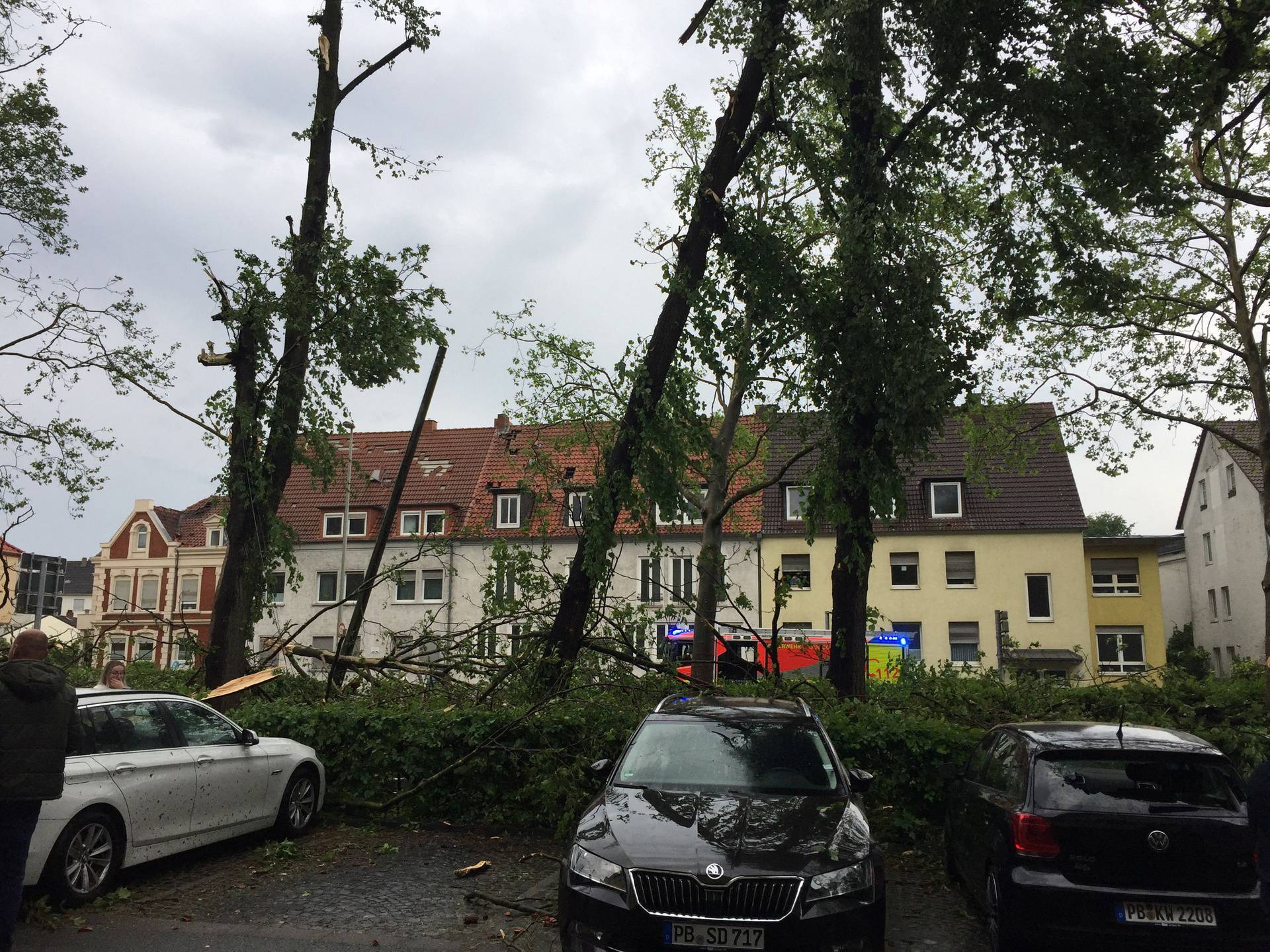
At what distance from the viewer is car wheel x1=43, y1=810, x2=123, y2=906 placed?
288 inches

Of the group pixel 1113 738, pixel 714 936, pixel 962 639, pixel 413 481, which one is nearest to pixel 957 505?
pixel 962 639

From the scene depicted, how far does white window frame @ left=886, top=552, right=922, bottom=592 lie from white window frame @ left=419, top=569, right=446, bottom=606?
19.9 metres

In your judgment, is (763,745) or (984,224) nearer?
(763,745)

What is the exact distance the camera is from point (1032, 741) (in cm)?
693

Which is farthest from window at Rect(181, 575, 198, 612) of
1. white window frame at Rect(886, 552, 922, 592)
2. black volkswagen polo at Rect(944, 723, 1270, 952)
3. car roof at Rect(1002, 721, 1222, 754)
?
black volkswagen polo at Rect(944, 723, 1270, 952)

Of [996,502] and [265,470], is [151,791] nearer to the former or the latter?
[265,470]

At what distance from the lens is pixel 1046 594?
132ft

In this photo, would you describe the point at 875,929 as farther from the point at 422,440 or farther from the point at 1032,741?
the point at 422,440

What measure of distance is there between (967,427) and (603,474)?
10.9 metres

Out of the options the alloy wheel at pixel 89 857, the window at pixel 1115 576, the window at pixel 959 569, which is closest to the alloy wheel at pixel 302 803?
the alloy wheel at pixel 89 857

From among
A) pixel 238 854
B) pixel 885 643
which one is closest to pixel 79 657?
pixel 238 854

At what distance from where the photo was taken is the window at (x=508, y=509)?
46.6 meters

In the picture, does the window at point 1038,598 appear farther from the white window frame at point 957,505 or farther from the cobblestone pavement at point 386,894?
the cobblestone pavement at point 386,894

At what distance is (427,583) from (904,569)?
21.6 m
